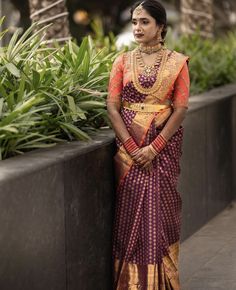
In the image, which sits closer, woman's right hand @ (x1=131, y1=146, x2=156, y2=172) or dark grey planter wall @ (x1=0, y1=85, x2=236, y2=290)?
dark grey planter wall @ (x1=0, y1=85, x2=236, y2=290)

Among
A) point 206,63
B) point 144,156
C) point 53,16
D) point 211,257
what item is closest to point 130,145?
point 144,156

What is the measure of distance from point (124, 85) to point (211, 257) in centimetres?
217

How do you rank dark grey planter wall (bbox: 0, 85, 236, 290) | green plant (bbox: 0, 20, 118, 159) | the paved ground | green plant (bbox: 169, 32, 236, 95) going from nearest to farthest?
dark grey planter wall (bbox: 0, 85, 236, 290) < green plant (bbox: 0, 20, 118, 159) < the paved ground < green plant (bbox: 169, 32, 236, 95)

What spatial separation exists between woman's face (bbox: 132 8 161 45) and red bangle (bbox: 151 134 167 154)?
578mm

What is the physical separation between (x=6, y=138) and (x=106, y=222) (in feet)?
3.73

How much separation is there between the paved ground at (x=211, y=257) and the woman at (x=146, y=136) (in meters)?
0.83

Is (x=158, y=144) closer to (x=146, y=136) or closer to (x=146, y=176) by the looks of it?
(x=146, y=136)

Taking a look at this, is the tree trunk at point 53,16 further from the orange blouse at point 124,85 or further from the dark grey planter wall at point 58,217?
the orange blouse at point 124,85

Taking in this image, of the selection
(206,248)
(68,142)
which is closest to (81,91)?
(68,142)

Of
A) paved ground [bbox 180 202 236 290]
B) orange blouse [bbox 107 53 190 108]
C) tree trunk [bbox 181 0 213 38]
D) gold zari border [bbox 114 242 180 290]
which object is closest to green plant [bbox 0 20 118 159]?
orange blouse [bbox 107 53 190 108]

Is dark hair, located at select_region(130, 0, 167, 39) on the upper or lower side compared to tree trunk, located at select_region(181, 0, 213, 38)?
lower

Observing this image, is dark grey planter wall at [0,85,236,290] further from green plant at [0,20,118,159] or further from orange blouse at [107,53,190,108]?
orange blouse at [107,53,190,108]

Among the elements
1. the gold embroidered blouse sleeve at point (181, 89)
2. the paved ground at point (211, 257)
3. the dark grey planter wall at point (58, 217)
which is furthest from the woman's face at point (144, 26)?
the paved ground at point (211, 257)

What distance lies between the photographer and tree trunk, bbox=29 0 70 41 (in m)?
10.9
